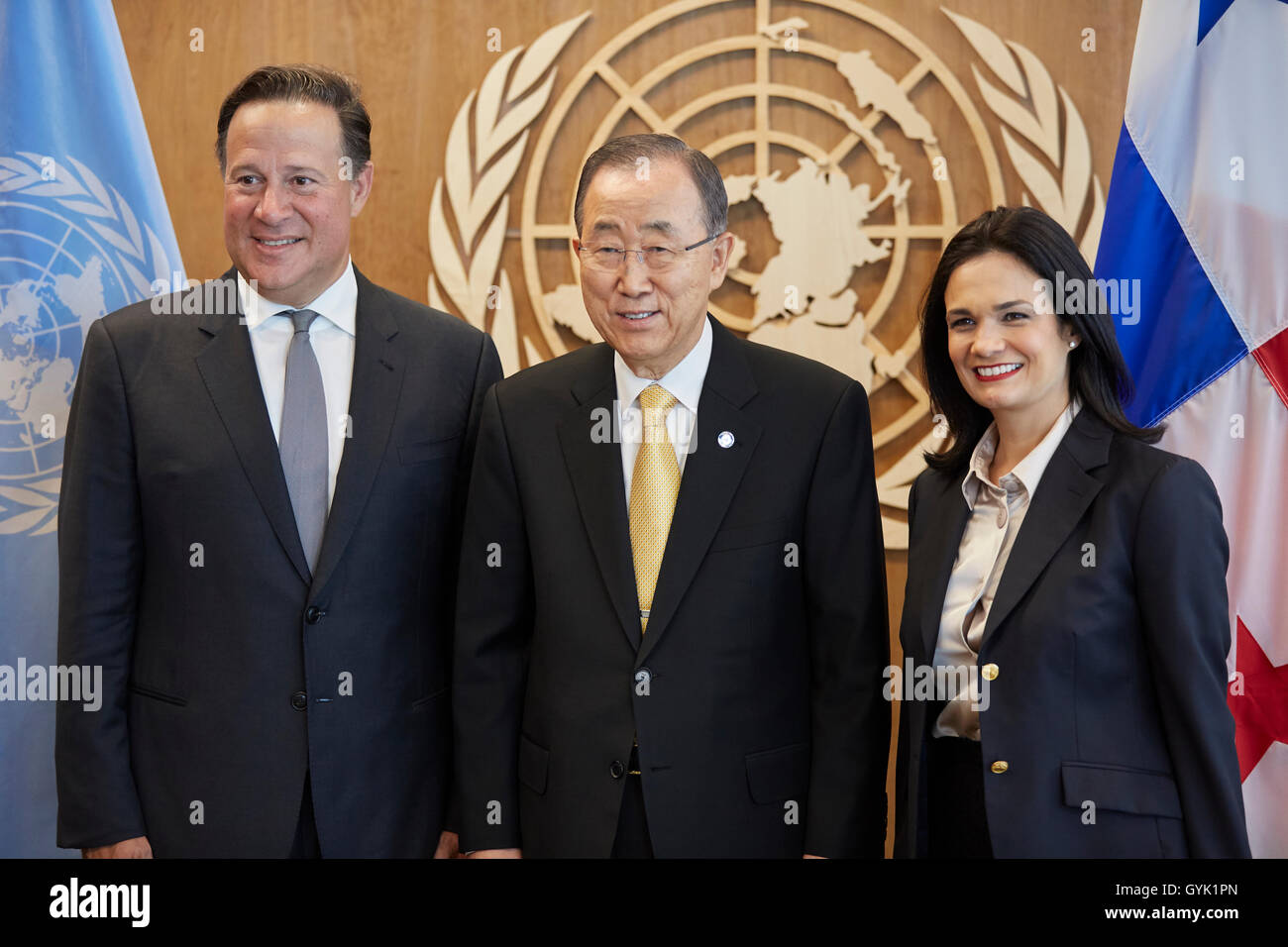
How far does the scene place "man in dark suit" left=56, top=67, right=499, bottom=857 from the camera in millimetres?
1903

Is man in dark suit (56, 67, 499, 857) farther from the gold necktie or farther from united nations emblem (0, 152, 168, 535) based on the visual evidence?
united nations emblem (0, 152, 168, 535)

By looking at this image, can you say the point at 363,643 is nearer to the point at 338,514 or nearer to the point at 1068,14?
the point at 338,514

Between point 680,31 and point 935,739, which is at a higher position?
point 680,31

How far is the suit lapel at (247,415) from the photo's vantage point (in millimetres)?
1900

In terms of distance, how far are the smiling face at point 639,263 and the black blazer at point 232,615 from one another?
43 cm

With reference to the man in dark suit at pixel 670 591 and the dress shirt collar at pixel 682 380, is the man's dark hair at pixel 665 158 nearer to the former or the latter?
the man in dark suit at pixel 670 591

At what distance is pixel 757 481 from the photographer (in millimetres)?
1850

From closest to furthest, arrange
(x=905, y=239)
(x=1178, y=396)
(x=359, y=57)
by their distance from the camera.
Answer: (x=1178, y=396) → (x=905, y=239) → (x=359, y=57)

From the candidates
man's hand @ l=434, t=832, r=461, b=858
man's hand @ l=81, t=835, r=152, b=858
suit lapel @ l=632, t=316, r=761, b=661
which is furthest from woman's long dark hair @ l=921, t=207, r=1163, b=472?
man's hand @ l=81, t=835, r=152, b=858

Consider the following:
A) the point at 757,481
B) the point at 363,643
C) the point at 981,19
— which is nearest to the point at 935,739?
the point at 757,481

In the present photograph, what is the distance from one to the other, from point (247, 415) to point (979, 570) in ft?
4.20

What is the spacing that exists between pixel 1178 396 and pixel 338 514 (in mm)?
1787

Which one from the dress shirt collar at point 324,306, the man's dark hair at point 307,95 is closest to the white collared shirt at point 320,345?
the dress shirt collar at point 324,306

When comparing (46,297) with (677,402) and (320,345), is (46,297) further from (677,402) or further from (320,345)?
(677,402)
